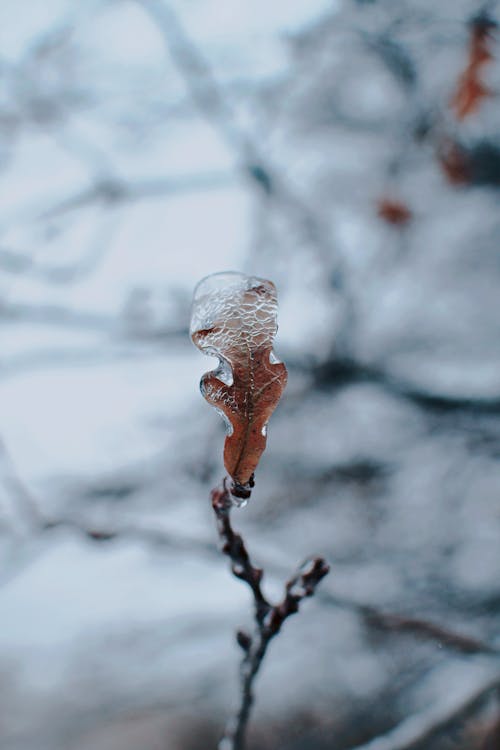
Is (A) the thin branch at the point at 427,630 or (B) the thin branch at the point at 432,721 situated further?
(A) the thin branch at the point at 427,630

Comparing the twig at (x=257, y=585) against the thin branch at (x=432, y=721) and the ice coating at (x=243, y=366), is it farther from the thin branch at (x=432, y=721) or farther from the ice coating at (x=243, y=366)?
the thin branch at (x=432, y=721)

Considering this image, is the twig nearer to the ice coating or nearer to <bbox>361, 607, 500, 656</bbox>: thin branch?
the ice coating

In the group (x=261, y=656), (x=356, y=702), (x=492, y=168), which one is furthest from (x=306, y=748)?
(x=492, y=168)

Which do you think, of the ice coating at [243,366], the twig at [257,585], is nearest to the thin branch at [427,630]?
the twig at [257,585]

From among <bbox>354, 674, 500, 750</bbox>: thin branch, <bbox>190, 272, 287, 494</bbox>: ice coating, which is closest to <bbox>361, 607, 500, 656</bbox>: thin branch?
<bbox>354, 674, 500, 750</bbox>: thin branch

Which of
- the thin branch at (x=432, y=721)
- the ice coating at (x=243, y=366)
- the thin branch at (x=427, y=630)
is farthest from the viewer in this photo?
the thin branch at (x=427, y=630)
